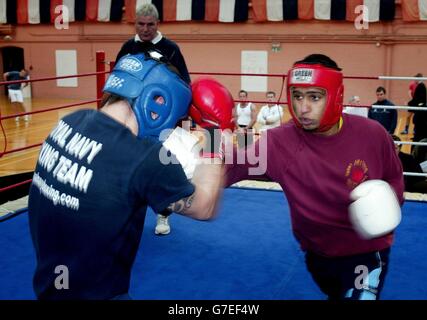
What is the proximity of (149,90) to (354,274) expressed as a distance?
3.71ft

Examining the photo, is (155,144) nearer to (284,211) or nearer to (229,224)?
(229,224)

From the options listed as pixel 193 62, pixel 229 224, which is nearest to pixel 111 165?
pixel 229 224

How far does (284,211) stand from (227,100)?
2557mm

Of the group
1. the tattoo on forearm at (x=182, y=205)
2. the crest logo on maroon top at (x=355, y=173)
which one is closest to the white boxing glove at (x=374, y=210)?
Answer: the crest logo on maroon top at (x=355, y=173)

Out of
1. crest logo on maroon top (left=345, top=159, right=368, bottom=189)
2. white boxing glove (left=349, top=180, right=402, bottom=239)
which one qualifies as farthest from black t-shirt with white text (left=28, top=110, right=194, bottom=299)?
crest logo on maroon top (left=345, top=159, right=368, bottom=189)

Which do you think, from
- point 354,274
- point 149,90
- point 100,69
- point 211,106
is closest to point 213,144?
point 211,106

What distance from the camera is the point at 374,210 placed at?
179 cm

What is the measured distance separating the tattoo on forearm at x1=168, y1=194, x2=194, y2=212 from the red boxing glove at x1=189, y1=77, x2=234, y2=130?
0.42 m

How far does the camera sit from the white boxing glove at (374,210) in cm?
179

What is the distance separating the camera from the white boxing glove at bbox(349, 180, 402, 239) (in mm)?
1793

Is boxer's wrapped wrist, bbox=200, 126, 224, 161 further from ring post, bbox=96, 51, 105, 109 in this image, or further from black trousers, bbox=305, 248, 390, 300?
ring post, bbox=96, 51, 105, 109

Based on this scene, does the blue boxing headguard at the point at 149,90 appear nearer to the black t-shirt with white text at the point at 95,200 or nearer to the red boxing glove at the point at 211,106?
the black t-shirt with white text at the point at 95,200

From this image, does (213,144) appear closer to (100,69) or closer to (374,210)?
(374,210)

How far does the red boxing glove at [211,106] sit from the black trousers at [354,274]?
73cm
